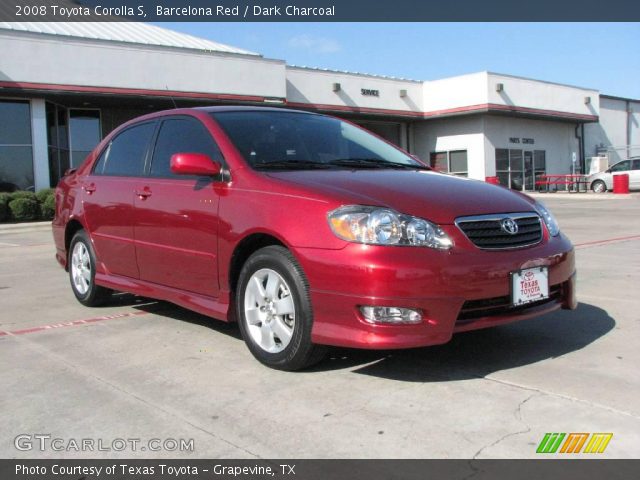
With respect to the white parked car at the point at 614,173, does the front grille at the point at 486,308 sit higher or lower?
lower

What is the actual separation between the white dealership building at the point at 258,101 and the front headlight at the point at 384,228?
59.9 feet

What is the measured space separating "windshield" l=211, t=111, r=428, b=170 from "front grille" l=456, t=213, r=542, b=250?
1.13 meters

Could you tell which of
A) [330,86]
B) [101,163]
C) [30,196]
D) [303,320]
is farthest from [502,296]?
[330,86]

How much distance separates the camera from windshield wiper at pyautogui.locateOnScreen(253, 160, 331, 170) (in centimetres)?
428

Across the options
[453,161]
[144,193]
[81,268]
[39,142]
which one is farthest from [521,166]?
[144,193]

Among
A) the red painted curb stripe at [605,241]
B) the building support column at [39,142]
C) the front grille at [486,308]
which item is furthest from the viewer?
the building support column at [39,142]

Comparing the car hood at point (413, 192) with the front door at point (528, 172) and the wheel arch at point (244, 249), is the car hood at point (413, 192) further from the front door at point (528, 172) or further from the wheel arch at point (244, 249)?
the front door at point (528, 172)

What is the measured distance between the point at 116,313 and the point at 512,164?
28.1 meters

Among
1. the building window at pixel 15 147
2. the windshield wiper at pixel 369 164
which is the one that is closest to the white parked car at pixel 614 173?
the building window at pixel 15 147

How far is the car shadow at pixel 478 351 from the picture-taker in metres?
3.86

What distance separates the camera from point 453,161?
1223 inches

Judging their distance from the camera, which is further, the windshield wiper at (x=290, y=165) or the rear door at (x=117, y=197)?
the rear door at (x=117, y=197)

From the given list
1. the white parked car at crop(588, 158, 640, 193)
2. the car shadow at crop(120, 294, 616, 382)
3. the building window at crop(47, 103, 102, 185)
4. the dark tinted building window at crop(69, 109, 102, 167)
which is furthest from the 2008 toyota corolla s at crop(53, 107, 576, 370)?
the white parked car at crop(588, 158, 640, 193)

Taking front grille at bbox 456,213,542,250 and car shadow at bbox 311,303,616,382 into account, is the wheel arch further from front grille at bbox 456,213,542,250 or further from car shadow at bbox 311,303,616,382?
front grille at bbox 456,213,542,250
